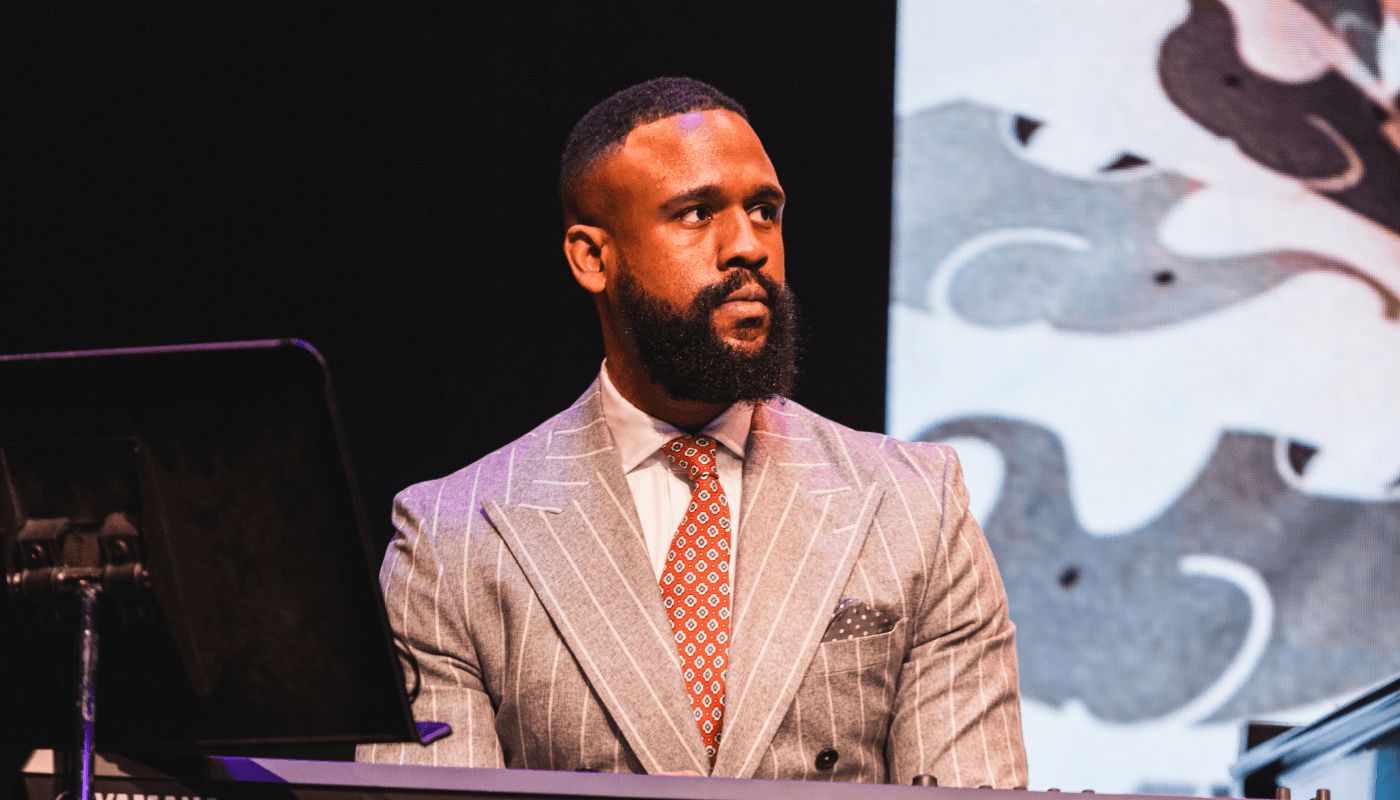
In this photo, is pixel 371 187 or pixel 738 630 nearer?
pixel 738 630

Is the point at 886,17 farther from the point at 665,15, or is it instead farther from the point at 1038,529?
the point at 1038,529

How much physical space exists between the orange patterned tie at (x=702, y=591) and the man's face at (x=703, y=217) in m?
0.20

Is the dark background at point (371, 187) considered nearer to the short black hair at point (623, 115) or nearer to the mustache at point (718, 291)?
the short black hair at point (623, 115)

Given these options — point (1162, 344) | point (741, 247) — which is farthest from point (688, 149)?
point (1162, 344)

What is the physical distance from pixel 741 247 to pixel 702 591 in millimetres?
464

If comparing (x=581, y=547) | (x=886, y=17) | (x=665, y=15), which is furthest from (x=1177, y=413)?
(x=581, y=547)

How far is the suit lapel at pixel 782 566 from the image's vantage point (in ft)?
4.99

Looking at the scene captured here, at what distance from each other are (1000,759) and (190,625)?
1003 millimetres

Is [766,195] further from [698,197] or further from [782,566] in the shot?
[782,566]

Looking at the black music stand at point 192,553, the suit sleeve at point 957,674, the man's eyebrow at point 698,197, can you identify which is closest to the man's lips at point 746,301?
the man's eyebrow at point 698,197

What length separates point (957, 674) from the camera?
5.29ft

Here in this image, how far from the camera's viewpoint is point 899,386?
10.1ft

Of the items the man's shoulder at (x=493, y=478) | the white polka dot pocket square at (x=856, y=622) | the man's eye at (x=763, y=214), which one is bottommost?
the white polka dot pocket square at (x=856, y=622)

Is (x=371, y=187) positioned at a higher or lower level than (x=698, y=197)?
higher
